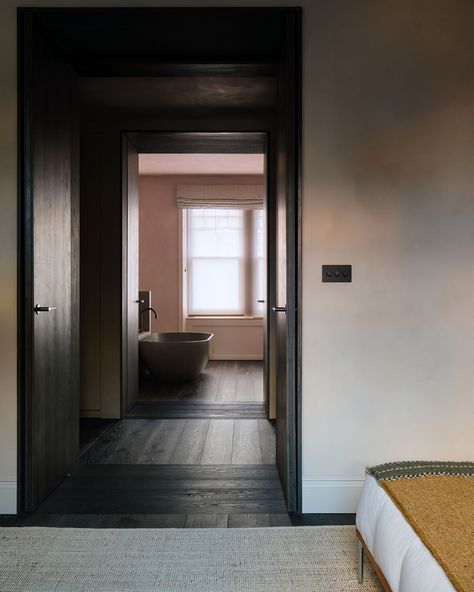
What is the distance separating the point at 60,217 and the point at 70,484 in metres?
1.42

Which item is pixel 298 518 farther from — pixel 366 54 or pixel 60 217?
pixel 366 54

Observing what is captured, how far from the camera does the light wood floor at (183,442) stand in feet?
9.66

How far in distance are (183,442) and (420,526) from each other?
223cm

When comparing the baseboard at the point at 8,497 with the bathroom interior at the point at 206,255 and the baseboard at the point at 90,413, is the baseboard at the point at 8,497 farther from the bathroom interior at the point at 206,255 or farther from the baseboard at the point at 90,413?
the bathroom interior at the point at 206,255

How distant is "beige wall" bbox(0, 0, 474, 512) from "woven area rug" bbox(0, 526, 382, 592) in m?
0.36

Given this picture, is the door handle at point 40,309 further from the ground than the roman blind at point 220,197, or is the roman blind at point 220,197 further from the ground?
the roman blind at point 220,197

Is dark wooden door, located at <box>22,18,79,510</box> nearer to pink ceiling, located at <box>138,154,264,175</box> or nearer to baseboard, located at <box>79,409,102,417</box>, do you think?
baseboard, located at <box>79,409,102,417</box>

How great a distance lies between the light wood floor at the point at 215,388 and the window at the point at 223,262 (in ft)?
4.21

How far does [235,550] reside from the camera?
1.90 m

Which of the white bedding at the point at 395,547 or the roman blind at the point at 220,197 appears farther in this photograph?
the roman blind at the point at 220,197

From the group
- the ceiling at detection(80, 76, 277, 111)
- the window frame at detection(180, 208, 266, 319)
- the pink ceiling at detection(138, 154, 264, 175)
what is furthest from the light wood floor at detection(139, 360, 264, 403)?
the pink ceiling at detection(138, 154, 264, 175)

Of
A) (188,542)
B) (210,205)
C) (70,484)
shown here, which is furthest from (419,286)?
(210,205)

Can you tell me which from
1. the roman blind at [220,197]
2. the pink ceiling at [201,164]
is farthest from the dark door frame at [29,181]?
the roman blind at [220,197]

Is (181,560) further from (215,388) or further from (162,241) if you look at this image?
(162,241)
